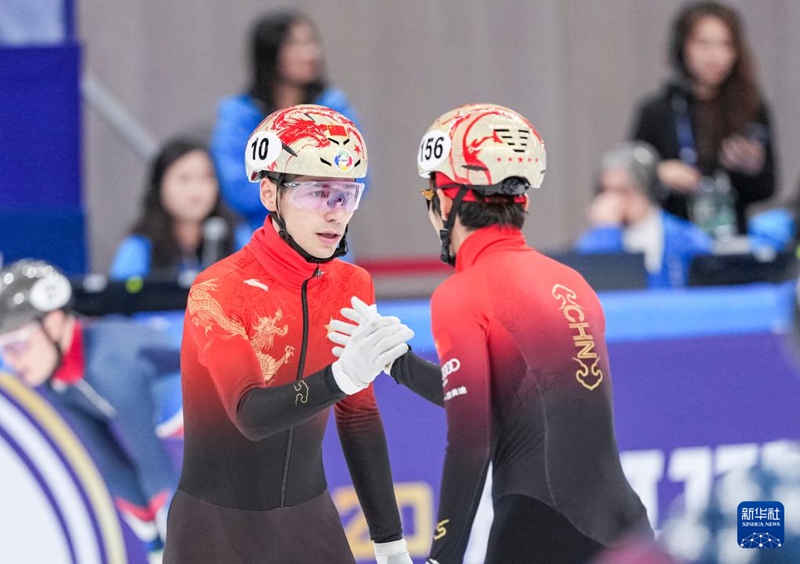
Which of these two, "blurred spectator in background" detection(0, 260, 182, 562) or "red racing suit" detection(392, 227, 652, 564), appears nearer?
"red racing suit" detection(392, 227, 652, 564)

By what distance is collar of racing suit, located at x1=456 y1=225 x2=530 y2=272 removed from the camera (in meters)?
3.56

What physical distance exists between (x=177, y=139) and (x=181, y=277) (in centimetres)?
110

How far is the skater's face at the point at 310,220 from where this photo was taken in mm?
3535

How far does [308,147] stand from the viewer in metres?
3.48

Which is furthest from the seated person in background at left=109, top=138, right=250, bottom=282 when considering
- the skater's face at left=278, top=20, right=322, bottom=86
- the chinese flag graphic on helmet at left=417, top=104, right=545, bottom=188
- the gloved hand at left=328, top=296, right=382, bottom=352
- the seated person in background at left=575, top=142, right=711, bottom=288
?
the gloved hand at left=328, top=296, right=382, bottom=352

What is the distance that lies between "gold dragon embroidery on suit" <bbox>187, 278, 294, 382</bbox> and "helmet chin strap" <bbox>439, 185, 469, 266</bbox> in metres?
0.50

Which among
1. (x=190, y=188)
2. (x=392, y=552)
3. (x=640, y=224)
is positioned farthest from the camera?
(x=640, y=224)

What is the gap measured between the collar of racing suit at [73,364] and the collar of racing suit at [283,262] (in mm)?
1756

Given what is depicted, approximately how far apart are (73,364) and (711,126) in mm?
3482

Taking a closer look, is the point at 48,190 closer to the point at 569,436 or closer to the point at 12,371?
the point at 12,371

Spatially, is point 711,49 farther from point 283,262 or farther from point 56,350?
point 283,262

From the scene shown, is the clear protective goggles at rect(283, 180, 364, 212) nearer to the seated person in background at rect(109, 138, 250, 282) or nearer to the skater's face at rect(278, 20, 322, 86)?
the seated person in background at rect(109, 138, 250, 282)

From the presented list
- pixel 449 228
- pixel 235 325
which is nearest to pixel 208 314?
pixel 235 325

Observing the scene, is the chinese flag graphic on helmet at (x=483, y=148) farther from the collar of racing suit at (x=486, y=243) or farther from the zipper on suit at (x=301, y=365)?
the zipper on suit at (x=301, y=365)
